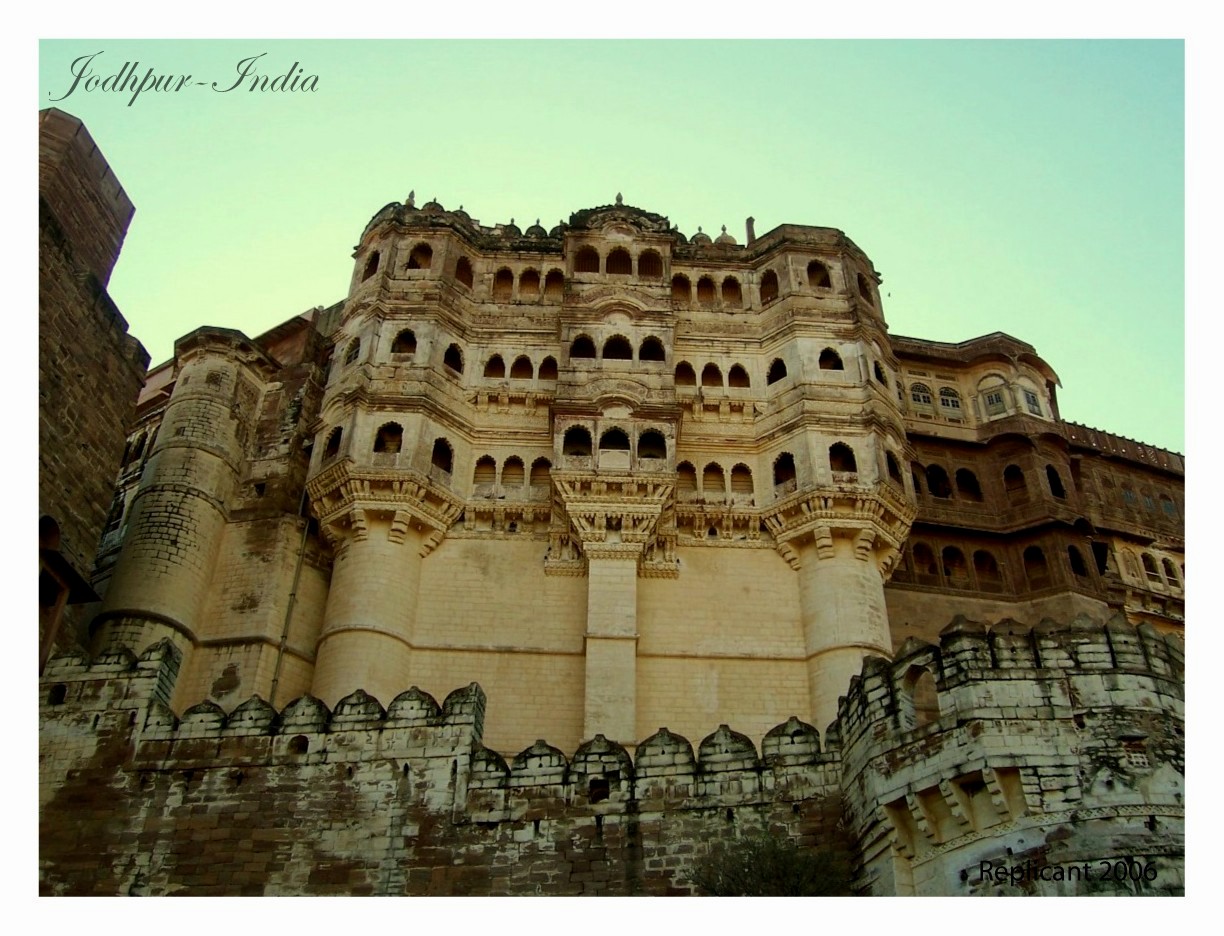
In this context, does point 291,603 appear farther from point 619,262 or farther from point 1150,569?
point 1150,569

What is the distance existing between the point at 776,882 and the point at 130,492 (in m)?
19.5

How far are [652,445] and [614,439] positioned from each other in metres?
0.81

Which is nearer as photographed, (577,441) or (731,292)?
(577,441)

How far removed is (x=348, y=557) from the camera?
24156 mm

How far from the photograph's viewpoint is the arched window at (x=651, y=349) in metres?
27.1

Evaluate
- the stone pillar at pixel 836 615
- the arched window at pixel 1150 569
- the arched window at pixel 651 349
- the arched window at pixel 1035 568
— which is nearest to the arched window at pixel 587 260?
the arched window at pixel 651 349

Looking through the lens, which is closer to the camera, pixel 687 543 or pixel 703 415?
pixel 687 543

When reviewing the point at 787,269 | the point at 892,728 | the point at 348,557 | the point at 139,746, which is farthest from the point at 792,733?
the point at 787,269

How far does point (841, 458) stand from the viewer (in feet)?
84.8

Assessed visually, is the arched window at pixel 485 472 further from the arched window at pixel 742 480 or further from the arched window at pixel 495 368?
the arched window at pixel 742 480

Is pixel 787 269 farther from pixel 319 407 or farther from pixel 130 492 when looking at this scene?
pixel 130 492

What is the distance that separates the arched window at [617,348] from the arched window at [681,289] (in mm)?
2871

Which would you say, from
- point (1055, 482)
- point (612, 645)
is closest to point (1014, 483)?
point (1055, 482)

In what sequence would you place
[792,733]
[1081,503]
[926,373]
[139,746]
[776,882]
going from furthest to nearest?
[926,373] → [1081,503] → [139,746] → [792,733] → [776,882]
